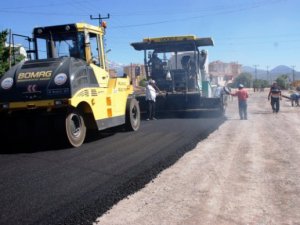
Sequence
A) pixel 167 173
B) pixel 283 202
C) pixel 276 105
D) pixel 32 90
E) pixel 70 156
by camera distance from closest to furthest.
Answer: pixel 283 202 → pixel 167 173 → pixel 70 156 → pixel 32 90 → pixel 276 105

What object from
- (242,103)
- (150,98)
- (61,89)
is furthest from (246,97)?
(61,89)

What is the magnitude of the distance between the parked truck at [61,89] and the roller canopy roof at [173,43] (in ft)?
18.6

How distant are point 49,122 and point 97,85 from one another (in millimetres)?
1581

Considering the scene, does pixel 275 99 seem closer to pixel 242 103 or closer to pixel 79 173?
pixel 242 103

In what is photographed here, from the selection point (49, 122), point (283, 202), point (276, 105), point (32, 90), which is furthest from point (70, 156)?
point (276, 105)

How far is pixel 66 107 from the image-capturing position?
873 centimetres

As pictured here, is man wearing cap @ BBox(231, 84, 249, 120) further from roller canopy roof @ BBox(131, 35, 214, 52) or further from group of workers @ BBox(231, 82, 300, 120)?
roller canopy roof @ BBox(131, 35, 214, 52)

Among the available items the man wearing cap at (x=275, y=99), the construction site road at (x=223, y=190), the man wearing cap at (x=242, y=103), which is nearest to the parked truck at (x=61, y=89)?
the construction site road at (x=223, y=190)

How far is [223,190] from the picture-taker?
5559mm

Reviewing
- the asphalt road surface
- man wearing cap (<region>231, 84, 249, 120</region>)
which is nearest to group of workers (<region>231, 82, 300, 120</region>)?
man wearing cap (<region>231, 84, 249, 120</region>)

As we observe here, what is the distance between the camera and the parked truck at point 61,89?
8617 millimetres

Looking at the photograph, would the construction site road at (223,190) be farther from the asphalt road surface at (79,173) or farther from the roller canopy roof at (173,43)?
the roller canopy roof at (173,43)

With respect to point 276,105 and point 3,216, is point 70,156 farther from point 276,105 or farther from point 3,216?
point 276,105

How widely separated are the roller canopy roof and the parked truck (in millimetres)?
5662
